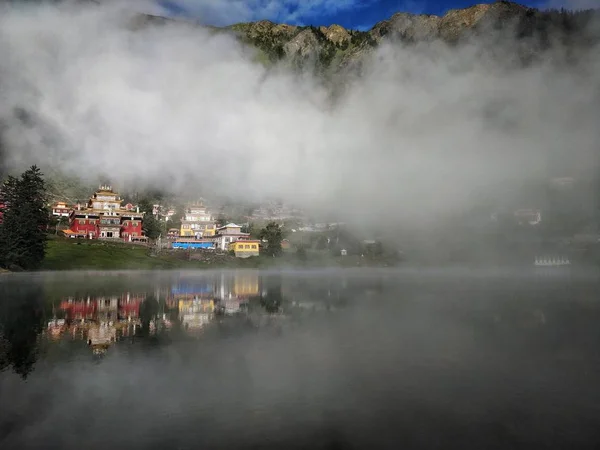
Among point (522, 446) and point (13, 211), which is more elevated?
point (13, 211)

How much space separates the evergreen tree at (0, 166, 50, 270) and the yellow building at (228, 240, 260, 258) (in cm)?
5025

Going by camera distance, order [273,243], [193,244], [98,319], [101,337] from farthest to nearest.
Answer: [273,243], [193,244], [98,319], [101,337]

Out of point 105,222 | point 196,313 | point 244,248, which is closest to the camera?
point 196,313

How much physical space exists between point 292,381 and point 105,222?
110m

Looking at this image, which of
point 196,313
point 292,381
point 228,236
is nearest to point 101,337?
point 196,313

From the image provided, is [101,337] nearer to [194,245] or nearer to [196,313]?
[196,313]

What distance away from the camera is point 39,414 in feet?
35.9

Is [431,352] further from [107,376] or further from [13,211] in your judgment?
[13,211]

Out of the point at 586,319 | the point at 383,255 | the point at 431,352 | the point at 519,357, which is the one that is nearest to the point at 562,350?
the point at 519,357

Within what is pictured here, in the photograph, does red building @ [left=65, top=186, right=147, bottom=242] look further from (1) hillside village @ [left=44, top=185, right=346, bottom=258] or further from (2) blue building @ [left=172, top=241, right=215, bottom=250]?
(2) blue building @ [left=172, top=241, right=215, bottom=250]

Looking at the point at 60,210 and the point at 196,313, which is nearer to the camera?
the point at 196,313

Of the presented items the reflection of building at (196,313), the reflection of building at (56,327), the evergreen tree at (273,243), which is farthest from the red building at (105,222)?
the reflection of building at (56,327)

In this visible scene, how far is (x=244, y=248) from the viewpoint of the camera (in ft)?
396

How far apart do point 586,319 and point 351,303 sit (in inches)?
651
